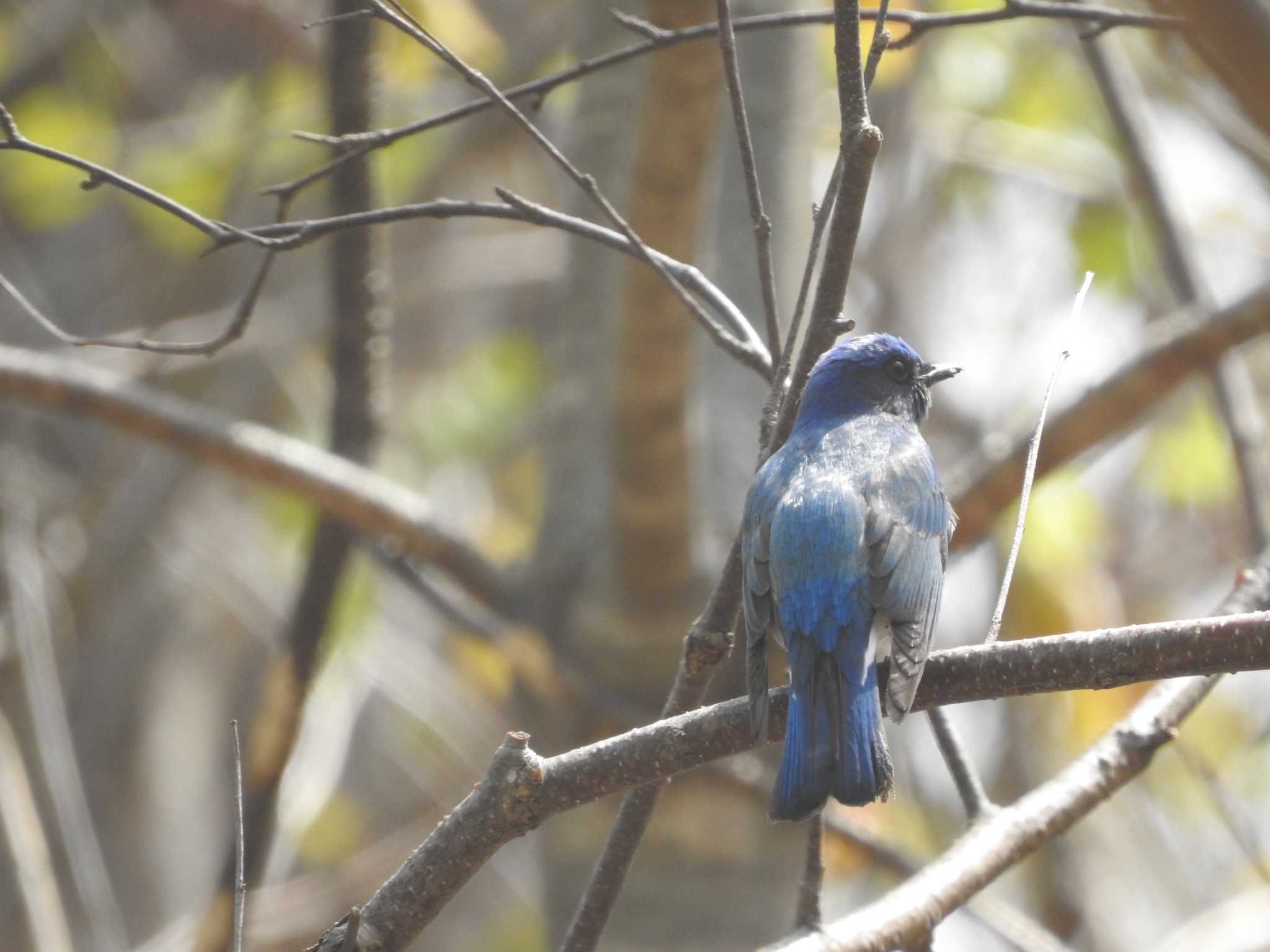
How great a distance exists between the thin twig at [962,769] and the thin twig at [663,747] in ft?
2.28

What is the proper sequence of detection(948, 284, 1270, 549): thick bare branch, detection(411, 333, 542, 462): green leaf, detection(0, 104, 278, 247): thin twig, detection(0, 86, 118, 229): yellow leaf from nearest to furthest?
detection(0, 104, 278, 247): thin twig → detection(948, 284, 1270, 549): thick bare branch → detection(0, 86, 118, 229): yellow leaf → detection(411, 333, 542, 462): green leaf

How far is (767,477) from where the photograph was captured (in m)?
2.78

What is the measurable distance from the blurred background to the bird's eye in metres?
0.51

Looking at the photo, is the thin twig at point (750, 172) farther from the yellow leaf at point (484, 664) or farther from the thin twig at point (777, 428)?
the yellow leaf at point (484, 664)

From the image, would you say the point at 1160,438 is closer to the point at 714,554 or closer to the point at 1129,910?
the point at 1129,910

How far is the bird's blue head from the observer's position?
3.35 m

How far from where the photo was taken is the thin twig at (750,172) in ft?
6.78

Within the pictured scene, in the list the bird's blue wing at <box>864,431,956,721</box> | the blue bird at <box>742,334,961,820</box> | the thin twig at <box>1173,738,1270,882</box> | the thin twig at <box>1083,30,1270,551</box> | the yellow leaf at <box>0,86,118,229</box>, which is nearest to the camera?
the blue bird at <box>742,334,961,820</box>

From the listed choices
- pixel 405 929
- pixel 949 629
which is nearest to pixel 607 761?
pixel 405 929

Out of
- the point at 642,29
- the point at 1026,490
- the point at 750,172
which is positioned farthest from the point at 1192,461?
the point at 750,172

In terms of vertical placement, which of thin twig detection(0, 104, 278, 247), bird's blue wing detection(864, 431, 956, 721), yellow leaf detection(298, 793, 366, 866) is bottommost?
bird's blue wing detection(864, 431, 956, 721)

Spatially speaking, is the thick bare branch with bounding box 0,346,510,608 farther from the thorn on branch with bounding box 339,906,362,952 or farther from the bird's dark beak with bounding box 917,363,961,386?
the thorn on branch with bounding box 339,906,362,952

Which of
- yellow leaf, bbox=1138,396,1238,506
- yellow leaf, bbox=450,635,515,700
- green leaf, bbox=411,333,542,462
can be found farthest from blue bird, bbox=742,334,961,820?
yellow leaf, bbox=1138,396,1238,506

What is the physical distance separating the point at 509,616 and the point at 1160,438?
479 centimetres
